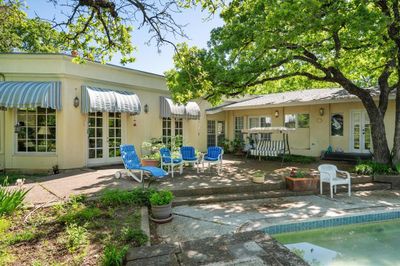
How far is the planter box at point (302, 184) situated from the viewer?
8781 mm

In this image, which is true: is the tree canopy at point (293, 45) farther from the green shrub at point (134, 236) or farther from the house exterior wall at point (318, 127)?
the green shrub at point (134, 236)

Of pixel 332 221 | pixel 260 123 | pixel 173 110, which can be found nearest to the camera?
pixel 332 221

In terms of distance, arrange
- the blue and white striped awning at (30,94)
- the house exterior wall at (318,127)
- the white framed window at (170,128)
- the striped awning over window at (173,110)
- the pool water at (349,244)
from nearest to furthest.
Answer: the pool water at (349,244) < the blue and white striped awning at (30,94) < the house exterior wall at (318,127) < the striped awning over window at (173,110) < the white framed window at (170,128)

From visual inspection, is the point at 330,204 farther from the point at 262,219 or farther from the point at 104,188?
the point at 104,188

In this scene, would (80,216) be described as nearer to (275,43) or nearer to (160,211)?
(160,211)

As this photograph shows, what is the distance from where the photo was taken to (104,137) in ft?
43.3

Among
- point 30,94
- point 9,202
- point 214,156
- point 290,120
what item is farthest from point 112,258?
point 290,120

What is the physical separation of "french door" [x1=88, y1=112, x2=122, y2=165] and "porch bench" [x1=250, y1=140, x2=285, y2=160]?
7.56 metres

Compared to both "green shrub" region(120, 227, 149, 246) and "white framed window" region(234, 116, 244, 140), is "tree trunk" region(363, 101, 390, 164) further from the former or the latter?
"green shrub" region(120, 227, 149, 246)

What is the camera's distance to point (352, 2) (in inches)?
327

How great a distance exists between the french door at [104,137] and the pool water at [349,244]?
9.86 meters

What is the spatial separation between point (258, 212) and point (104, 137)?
358 inches

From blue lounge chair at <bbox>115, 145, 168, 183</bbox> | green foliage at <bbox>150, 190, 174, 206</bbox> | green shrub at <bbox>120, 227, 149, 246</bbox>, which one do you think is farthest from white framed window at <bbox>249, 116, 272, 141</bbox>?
green shrub at <bbox>120, 227, 149, 246</bbox>

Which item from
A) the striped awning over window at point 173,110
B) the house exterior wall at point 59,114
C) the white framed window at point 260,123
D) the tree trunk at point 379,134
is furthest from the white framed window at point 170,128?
the tree trunk at point 379,134
